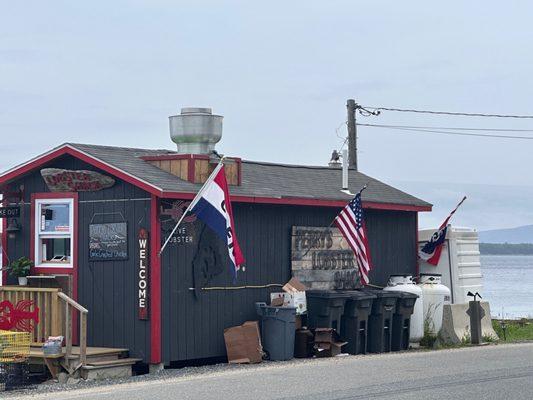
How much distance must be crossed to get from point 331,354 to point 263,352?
1.28m

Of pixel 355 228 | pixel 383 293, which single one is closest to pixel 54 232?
pixel 355 228

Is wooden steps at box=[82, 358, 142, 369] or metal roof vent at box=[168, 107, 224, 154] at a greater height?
metal roof vent at box=[168, 107, 224, 154]

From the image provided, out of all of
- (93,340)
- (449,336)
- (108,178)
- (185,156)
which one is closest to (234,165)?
(185,156)

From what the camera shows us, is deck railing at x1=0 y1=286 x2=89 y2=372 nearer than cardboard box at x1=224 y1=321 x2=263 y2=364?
Yes

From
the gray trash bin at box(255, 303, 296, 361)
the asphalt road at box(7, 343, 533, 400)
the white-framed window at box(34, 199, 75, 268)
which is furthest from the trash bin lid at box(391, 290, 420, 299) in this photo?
the white-framed window at box(34, 199, 75, 268)

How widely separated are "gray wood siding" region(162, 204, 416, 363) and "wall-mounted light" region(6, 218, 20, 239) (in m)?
3.41

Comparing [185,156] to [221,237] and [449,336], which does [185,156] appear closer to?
[221,237]

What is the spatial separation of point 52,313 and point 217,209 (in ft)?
10.4

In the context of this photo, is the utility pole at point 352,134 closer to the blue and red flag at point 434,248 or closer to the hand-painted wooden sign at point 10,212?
the blue and red flag at point 434,248

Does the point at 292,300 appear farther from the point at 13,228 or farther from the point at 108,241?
the point at 13,228

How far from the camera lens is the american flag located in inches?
882

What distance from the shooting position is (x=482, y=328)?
80.2 ft

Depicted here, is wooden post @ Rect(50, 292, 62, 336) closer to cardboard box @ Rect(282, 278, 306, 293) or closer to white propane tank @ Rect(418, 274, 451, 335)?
cardboard box @ Rect(282, 278, 306, 293)

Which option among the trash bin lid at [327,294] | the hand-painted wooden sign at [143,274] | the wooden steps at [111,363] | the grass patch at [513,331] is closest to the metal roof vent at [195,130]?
the hand-painted wooden sign at [143,274]
